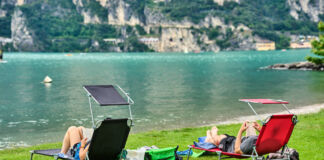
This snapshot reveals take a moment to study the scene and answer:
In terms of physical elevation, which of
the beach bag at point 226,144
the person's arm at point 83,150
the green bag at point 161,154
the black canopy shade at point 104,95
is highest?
the black canopy shade at point 104,95

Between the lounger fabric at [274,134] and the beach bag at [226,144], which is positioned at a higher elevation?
the lounger fabric at [274,134]

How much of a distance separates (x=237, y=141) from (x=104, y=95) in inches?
92.4

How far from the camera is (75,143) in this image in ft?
25.0

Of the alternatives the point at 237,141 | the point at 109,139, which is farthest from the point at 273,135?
the point at 109,139

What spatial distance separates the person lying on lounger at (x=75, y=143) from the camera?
24.1ft

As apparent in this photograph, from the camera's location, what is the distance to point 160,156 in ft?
26.5

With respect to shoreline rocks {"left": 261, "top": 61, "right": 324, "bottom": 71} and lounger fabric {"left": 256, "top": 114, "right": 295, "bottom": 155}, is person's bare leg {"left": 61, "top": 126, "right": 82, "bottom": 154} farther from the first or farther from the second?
shoreline rocks {"left": 261, "top": 61, "right": 324, "bottom": 71}

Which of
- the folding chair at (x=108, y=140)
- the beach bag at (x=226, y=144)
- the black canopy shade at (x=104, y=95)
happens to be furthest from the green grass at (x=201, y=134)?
the black canopy shade at (x=104, y=95)

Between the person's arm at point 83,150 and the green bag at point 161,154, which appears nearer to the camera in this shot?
the person's arm at point 83,150

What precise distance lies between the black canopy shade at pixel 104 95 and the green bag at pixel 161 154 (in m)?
1.08

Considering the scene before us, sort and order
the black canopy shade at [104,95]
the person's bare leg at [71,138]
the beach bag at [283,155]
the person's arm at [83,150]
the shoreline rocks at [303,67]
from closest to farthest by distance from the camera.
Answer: the person's arm at [83,150], the black canopy shade at [104,95], the person's bare leg at [71,138], the beach bag at [283,155], the shoreline rocks at [303,67]

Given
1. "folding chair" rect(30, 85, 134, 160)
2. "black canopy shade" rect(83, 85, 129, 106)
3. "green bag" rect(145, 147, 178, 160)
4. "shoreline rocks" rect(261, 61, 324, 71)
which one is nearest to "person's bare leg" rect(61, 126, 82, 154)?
"folding chair" rect(30, 85, 134, 160)

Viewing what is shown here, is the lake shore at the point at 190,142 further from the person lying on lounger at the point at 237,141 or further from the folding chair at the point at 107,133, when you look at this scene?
the folding chair at the point at 107,133

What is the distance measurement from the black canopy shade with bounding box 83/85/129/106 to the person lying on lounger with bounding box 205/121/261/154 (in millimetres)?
1965
